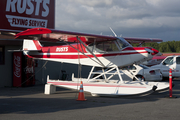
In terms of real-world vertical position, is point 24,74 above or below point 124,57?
below

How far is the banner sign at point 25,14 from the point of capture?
14.8m

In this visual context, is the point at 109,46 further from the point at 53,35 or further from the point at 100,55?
the point at 53,35

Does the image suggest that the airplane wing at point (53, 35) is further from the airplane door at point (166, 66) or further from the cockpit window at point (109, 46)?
the airplane door at point (166, 66)

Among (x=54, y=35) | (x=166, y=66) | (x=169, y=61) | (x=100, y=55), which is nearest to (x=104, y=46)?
(x=100, y=55)

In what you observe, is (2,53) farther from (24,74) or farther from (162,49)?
(162,49)

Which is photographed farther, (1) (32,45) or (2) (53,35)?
(1) (32,45)

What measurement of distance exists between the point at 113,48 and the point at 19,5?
786 cm

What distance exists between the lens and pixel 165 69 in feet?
60.7

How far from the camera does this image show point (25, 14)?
15938 mm

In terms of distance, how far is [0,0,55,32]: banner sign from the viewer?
48.7 feet

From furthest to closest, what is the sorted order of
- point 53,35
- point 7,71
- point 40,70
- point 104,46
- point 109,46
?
point 40,70, point 7,71, point 104,46, point 109,46, point 53,35

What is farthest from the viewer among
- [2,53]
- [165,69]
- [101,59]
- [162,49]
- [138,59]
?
[162,49]

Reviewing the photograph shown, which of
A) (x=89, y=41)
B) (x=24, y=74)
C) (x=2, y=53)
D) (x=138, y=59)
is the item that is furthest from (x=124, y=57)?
(x=2, y=53)

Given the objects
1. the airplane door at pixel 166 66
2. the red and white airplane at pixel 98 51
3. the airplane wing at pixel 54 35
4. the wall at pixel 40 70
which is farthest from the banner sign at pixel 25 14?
the airplane door at pixel 166 66
